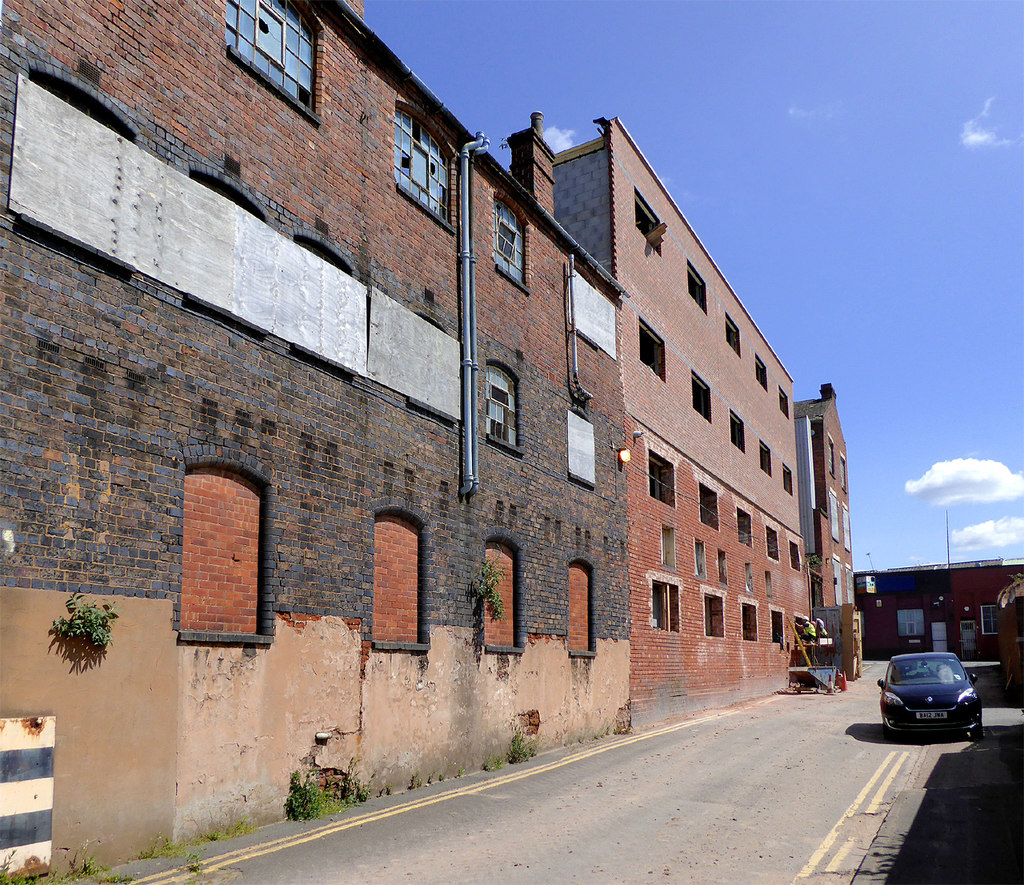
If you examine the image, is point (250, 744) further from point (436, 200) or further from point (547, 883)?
point (436, 200)

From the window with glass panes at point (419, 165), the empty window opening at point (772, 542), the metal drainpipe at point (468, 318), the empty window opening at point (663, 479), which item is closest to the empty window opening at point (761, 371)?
the empty window opening at point (772, 542)

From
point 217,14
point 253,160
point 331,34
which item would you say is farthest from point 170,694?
point 331,34

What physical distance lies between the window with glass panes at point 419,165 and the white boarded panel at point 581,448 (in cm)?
535

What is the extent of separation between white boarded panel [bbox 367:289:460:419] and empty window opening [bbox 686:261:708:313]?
51.1 ft

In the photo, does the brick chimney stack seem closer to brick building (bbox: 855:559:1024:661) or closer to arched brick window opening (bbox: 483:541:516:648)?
arched brick window opening (bbox: 483:541:516:648)

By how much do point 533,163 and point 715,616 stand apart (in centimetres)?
1420

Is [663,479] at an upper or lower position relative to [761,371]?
lower

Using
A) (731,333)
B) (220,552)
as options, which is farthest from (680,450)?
(220,552)

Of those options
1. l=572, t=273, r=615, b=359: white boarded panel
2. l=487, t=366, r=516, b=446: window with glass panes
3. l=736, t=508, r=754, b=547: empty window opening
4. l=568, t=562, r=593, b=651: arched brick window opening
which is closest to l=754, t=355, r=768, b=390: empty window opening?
l=736, t=508, r=754, b=547: empty window opening

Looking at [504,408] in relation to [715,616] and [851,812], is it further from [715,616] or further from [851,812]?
[715,616]

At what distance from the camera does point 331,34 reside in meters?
12.0

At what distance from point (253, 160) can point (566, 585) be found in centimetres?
959

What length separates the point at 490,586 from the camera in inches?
548

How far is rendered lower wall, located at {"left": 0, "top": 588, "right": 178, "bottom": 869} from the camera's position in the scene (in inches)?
280
